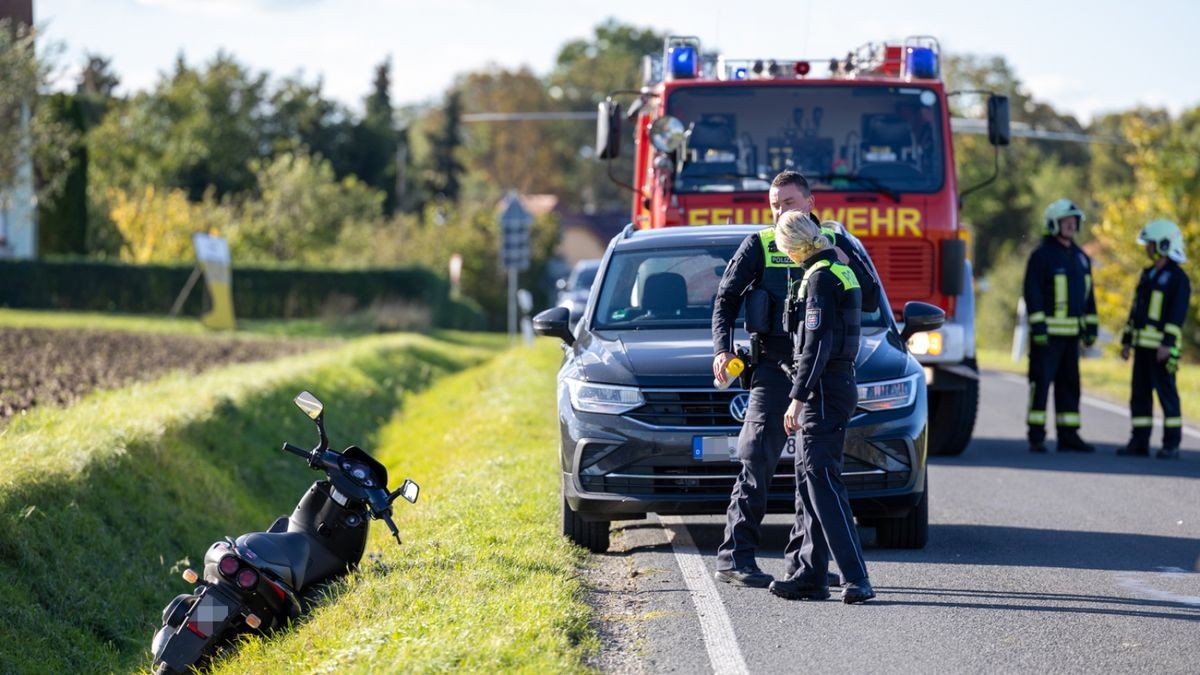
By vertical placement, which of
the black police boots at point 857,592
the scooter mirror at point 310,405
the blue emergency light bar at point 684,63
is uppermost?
the blue emergency light bar at point 684,63

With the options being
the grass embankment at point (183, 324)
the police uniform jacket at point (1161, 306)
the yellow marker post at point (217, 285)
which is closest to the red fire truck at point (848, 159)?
the police uniform jacket at point (1161, 306)

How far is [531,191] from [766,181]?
86.6 m

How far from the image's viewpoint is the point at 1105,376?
2639 cm

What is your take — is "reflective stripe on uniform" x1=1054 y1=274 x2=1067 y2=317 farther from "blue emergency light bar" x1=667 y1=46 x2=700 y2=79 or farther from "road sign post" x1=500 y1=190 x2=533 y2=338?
"road sign post" x1=500 y1=190 x2=533 y2=338

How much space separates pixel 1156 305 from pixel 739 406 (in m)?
7.04

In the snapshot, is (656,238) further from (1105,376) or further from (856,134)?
(1105,376)

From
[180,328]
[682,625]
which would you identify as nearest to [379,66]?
[180,328]

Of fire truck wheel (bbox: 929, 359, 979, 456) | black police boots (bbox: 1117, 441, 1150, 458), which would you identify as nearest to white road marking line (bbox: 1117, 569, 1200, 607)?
fire truck wheel (bbox: 929, 359, 979, 456)

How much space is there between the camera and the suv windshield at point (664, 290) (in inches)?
390

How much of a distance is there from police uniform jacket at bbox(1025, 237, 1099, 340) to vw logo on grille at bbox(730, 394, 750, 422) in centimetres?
661

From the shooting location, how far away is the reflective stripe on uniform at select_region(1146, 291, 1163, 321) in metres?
14.5

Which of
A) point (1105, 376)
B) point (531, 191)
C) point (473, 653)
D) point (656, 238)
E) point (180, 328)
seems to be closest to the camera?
point (473, 653)

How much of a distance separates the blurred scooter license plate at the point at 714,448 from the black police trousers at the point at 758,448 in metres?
0.61

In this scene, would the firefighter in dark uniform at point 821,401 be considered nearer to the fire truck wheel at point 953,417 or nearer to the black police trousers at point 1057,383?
the fire truck wheel at point 953,417
